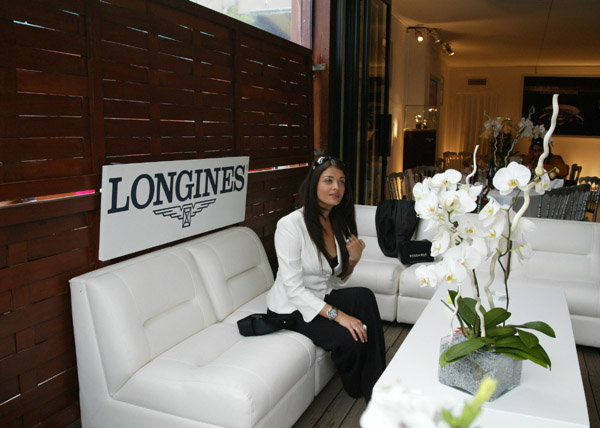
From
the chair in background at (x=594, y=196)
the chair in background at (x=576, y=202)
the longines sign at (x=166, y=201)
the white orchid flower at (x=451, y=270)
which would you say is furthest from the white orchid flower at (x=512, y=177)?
the chair in background at (x=594, y=196)

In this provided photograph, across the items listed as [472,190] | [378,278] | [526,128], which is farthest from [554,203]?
[472,190]

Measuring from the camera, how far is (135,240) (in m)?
2.73

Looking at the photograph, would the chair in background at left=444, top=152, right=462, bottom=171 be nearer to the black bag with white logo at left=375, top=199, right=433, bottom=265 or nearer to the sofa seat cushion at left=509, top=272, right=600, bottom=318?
the black bag with white logo at left=375, top=199, right=433, bottom=265

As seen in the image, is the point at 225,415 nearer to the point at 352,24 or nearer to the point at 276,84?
the point at 276,84

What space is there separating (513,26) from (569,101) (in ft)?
18.5

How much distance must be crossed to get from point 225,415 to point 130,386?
450 millimetres

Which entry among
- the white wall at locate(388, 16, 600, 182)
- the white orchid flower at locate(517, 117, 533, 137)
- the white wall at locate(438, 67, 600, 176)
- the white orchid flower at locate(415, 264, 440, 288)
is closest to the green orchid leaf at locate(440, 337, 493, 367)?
the white orchid flower at locate(415, 264, 440, 288)

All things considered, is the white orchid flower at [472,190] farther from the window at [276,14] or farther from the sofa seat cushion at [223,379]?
the window at [276,14]

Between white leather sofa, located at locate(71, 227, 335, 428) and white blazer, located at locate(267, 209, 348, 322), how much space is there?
152 millimetres

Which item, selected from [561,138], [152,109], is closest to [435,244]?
[152,109]

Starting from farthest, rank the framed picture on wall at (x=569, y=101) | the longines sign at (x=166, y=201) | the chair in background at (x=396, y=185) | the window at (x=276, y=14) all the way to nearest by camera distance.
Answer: the framed picture on wall at (x=569, y=101), the chair in background at (x=396, y=185), the window at (x=276, y=14), the longines sign at (x=166, y=201)

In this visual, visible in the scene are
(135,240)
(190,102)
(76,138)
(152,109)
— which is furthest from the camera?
(190,102)

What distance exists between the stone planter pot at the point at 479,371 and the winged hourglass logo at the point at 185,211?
5.20 feet

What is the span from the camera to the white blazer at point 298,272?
2.73 metres
